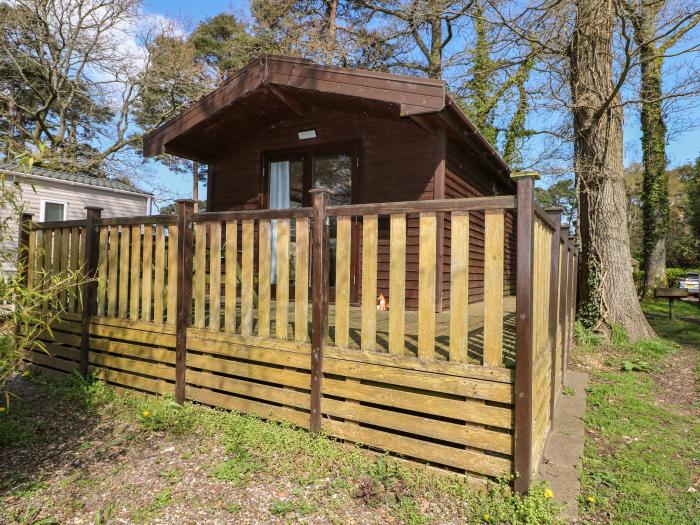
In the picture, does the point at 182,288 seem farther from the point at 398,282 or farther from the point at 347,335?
the point at 398,282

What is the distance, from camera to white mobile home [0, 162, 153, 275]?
9.88m

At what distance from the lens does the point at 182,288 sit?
352cm

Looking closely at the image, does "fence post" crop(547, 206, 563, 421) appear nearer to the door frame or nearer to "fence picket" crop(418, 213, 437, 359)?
"fence picket" crop(418, 213, 437, 359)

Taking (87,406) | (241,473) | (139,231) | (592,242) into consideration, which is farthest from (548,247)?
(592,242)

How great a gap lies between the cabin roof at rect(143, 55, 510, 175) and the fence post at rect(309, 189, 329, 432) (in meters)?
1.92

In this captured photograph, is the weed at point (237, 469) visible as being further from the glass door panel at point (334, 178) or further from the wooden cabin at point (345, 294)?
the glass door panel at point (334, 178)

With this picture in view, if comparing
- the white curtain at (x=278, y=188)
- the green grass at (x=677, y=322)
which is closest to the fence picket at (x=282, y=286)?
the white curtain at (x=278, y=188)

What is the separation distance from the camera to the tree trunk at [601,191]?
6684mm

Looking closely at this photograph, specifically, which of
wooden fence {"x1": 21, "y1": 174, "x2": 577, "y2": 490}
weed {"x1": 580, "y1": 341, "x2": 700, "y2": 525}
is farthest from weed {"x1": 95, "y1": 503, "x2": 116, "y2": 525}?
weed {"x1": 580, "y1": 341, "x2": 700, "y2": 525}

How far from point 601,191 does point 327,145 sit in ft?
14.6

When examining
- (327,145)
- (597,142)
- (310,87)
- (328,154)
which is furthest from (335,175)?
(597,142)

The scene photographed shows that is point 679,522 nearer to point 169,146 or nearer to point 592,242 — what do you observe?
point 592,242

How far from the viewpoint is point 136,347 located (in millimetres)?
3826

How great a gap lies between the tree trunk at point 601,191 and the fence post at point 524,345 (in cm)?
533
